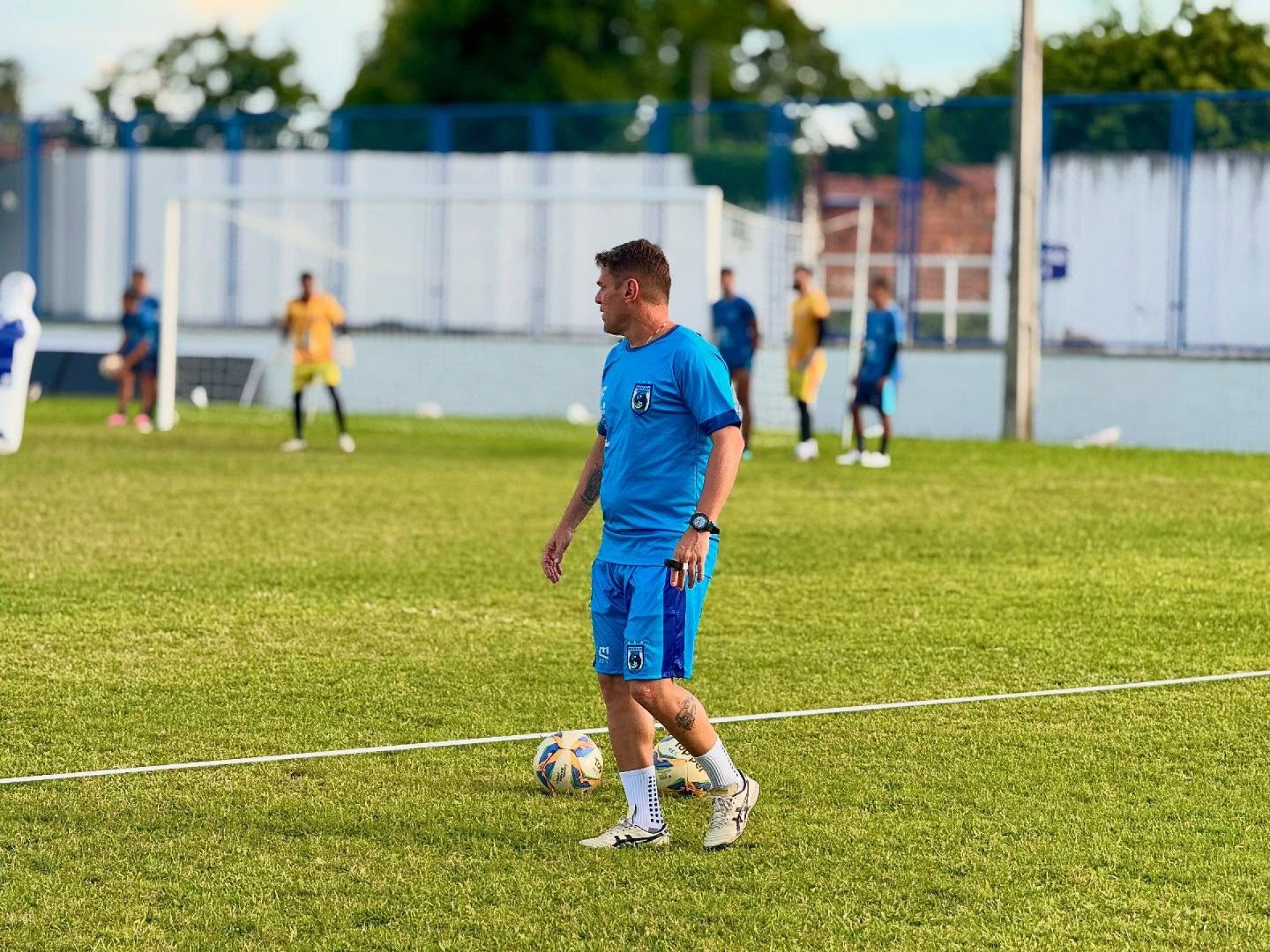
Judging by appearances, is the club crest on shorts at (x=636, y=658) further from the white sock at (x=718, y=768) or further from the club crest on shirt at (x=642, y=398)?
the club crest on shirt at (x=642, y=398)

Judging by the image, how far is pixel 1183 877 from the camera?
5266mm

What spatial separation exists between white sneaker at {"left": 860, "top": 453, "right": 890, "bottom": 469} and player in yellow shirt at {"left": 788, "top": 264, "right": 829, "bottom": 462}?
0.62 meters

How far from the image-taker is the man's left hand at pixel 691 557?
538 centimetres

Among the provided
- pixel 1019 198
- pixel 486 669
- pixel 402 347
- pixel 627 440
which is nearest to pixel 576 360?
pixel 402 347

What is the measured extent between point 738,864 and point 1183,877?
1.21 meters

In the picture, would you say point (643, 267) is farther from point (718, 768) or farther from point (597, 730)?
point (597, 730)

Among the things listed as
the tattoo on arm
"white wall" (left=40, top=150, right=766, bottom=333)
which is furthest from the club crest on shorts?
"white wall" (left=40, top=150, right=766, bottom=333)

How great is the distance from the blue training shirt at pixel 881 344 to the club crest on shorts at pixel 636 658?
13670 millimetres

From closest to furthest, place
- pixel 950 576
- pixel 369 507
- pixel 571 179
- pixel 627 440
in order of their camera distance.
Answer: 1. pixel 627 440
2. pixel 950 576
3. pixel 369 507
4. pixel 571 179

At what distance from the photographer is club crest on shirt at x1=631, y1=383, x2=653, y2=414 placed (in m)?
5.59

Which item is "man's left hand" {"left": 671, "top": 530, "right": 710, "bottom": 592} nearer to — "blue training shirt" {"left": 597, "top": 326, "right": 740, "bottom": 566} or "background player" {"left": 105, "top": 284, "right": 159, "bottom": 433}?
"blue training shirt" {"left": 597, "top": 326, "right": 740, "bottom": 566}

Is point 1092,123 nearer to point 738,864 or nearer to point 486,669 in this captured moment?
point 486,669

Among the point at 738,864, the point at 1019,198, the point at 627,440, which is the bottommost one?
the point at 738,864

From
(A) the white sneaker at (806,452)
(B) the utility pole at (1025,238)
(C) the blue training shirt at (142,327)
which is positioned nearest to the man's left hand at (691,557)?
(A) the white sneaker at (806,452)
